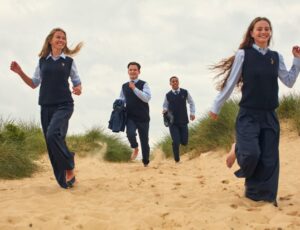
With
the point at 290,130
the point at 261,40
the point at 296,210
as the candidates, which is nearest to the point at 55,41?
the point at 261,40

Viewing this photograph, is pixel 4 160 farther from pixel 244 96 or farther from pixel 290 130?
pixel 290 130

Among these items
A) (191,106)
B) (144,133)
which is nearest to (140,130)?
(144,133)

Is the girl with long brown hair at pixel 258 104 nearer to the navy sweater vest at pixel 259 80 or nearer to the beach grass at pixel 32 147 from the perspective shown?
the navy sweater vest at pixel 259 80

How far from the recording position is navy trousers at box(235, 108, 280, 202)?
4805mm

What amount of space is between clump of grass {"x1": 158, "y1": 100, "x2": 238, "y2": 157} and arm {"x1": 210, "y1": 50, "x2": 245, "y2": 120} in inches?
208

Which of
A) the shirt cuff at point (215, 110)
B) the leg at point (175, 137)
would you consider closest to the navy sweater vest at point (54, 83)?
the shirt cuff at point (215, 110)

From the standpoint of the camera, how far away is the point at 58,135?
569 cm

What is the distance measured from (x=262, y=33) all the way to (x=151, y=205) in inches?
85.5

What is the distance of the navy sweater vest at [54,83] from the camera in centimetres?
581

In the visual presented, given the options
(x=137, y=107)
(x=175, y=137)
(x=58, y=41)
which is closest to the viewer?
(x=58, y=41)

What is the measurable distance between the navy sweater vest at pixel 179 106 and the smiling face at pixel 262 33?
511 cm

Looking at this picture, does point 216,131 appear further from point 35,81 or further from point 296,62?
point 296,62

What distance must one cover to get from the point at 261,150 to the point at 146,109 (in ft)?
12.5

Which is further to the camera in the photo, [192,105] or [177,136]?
[192,105]
